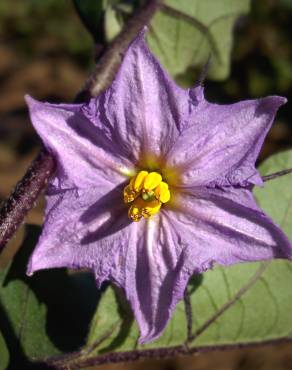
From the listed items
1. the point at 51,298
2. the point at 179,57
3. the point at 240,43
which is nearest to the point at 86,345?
the point at 51,298

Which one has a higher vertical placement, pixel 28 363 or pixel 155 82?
pixel 155 82

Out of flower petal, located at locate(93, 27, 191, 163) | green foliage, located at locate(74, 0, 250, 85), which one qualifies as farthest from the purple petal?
green foliage, located at locate(74, 0, 250, 85)

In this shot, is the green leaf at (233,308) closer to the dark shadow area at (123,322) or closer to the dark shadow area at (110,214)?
the dark shadow area at (123,322)

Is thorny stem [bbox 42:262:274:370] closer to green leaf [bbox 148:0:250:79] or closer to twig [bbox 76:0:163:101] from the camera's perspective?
twig [bbox 76:0:163:101]

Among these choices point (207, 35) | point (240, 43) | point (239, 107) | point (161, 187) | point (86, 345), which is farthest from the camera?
point (240, 43)

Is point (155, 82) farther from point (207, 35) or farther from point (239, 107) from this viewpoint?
point (207, 35)

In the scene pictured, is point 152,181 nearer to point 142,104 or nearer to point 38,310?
point 142,104

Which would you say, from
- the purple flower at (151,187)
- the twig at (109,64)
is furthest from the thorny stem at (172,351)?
the twig at (109,64)
